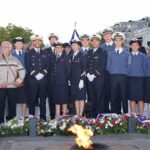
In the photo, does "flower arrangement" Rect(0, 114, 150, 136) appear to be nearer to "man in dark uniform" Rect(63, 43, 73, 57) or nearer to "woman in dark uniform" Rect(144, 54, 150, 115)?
"woman in dark uniform" Rect(144, 54, 150, 115)

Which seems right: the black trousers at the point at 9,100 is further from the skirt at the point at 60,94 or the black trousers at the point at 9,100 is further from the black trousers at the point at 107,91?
the black trousers at the point at 107,91

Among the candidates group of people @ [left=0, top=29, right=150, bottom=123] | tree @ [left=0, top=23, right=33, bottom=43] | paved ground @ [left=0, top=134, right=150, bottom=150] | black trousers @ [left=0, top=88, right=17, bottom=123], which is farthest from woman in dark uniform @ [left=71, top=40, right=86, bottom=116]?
tree @ [left=0, top=23, right=33, bottom=43]

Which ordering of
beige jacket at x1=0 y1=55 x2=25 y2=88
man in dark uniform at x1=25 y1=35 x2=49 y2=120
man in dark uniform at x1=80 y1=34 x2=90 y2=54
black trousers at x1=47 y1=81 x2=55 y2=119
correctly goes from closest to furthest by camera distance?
beige jacket at x1=0 y1=55 x2=25 y2=88, man in dark uniform at x1=25 y1=35 x2=49 y2=120, black trousers at x1=47 y1=81 x2=55 y2=119, man in dark uniform at x1=80 y1=34 x2=90 y2=54

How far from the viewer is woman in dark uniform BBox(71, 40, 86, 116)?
35.0 ft

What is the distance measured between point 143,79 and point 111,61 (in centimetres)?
87

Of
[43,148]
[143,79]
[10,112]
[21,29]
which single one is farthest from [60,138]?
[21,29]

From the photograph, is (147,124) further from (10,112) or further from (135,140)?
(10,112)

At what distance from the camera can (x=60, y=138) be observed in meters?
8.98

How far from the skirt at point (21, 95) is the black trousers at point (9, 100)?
0.71 feet

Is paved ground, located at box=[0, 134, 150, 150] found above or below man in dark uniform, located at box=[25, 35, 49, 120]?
below

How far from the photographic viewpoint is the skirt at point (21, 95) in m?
10.7

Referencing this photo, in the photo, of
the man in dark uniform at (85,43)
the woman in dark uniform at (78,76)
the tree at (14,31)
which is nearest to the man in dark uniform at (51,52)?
the woman in dark uniform at (78,76)

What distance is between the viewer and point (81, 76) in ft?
35.0

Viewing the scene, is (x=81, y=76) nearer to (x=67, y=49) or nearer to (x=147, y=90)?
(x=67, y=49)
